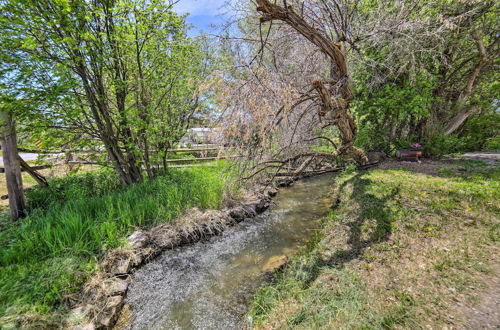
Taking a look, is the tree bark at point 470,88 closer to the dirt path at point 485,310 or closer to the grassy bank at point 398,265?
the grassy bank at point 398,265

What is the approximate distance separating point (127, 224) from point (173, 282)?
1.60m

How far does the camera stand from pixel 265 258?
392 centimetres

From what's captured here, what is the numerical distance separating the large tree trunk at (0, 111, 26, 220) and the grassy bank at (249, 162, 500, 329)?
5.53 meters

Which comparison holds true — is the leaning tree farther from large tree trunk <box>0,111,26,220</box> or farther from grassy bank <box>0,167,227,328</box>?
large tree trunk <box>0,111,26,220</box>

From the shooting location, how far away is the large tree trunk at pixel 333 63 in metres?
3.12

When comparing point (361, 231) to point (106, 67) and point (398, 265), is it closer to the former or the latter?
point (398, 265)

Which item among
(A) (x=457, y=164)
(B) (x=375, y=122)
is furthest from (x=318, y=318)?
(B) (x=375, y=122)

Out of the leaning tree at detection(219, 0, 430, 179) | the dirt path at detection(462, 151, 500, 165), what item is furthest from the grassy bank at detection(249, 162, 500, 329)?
the dirt path at detection(462, 151, 500, 165)

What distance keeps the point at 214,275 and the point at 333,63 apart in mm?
4871

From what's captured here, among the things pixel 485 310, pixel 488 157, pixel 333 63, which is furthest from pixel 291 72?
pixel 488 157

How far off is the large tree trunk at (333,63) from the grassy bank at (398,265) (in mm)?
1810

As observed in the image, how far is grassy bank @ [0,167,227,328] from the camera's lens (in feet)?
8.12

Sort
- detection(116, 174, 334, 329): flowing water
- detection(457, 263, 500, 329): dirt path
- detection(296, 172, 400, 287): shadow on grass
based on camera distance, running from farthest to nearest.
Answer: detection(296, 172, 400, 287): shadow on grass < detection(116, 174, 334, 329): flowing water < detection(457, 263, 500, 329): dirt path

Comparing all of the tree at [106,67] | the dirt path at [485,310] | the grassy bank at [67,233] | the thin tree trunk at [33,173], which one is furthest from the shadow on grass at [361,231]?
the thin tree trunk at [33,173]
